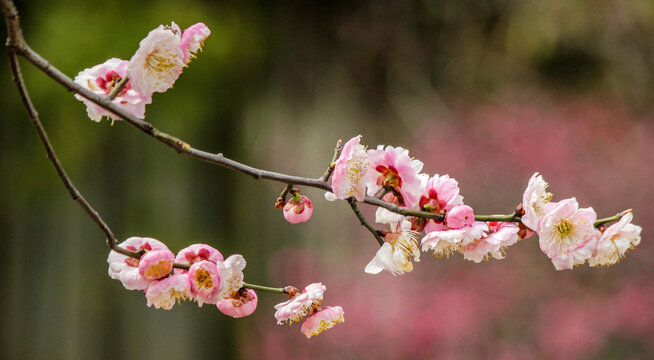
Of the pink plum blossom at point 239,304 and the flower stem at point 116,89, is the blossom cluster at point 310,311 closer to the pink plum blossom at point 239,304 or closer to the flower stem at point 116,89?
the pink plum blossom at point 239,304

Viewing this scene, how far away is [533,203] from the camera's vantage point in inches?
23.5

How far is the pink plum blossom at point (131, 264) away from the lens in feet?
1.91

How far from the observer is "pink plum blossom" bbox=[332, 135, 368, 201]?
55 cm

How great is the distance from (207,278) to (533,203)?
300 mm

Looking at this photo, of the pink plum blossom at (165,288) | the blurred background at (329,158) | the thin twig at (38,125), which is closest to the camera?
the thin twig at (38,125)

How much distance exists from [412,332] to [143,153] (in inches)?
49.9

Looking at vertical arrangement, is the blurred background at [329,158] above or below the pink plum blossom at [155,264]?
above

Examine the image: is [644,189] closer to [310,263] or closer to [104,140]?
[310,263]

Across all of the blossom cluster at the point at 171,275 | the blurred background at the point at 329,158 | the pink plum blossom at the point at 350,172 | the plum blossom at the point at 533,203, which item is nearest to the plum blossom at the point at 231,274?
the blossom cluster at the point at 171,275

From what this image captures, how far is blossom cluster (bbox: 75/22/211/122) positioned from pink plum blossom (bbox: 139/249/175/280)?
0.39 feet

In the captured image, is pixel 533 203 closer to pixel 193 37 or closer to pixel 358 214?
pixel 358 214

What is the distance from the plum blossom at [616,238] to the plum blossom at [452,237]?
0.38 ft

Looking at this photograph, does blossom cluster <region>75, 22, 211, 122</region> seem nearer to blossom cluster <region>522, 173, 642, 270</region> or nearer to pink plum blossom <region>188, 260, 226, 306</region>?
pink plum blossom <region>188, 260, 226, 306</region>

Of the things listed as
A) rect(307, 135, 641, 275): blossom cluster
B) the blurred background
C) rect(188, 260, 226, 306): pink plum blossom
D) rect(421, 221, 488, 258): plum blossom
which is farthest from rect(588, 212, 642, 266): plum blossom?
the blurred background
